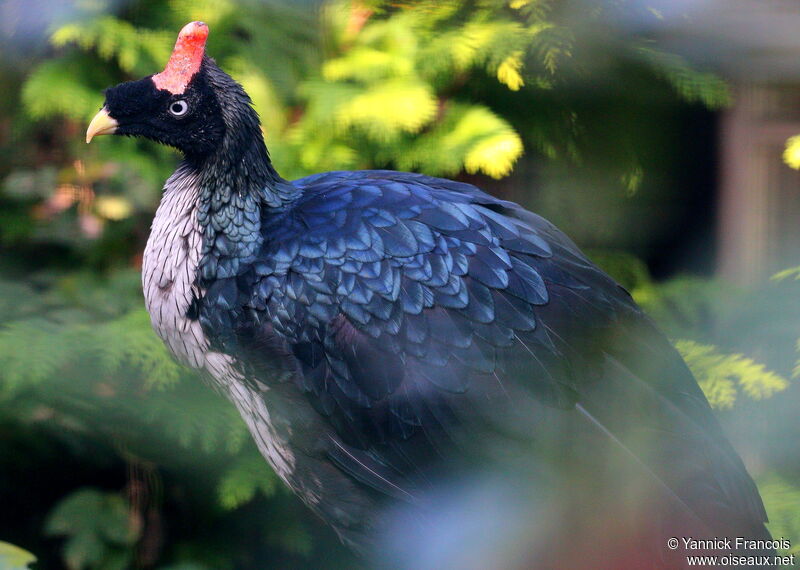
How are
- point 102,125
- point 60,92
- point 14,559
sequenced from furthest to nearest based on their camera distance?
point 60,92, point 14,559, point 102,125

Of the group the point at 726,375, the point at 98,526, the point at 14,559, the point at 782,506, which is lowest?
the point at 98,526

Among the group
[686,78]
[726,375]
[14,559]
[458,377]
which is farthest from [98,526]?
[686,78]

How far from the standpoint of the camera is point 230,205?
3.04 feet

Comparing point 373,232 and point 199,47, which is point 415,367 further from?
point 199,47

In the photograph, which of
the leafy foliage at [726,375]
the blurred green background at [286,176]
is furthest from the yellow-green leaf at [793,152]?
the leafy foliage at [726,375]

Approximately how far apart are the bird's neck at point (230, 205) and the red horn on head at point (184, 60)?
70 millimetres

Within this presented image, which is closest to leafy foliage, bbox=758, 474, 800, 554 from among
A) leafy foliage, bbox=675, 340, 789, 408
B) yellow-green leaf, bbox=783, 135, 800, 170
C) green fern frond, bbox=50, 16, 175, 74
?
leafy foliage, bbox=675, 340, 789, 408

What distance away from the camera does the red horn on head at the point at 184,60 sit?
0.88 m

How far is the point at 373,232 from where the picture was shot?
93 centimetres

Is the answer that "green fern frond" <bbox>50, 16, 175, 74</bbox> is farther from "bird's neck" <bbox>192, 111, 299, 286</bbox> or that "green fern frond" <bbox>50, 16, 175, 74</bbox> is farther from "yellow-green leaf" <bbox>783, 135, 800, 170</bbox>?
"yellow-green leaf" <bbox>783, 135, 800, 170</bbox>

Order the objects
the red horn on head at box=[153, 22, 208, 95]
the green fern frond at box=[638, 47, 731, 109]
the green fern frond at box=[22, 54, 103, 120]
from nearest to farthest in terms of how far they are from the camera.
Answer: the red horn on head at box=[153, 22, 208, 95] < the green fern frond at box=[638, 47, 731, 109] < the green fern frond at box=[22, 54, 103, 120]

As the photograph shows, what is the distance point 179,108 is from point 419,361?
37 cm

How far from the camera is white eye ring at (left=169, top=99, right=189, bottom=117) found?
897 millimetres

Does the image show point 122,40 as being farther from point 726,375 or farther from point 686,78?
point 726,375
